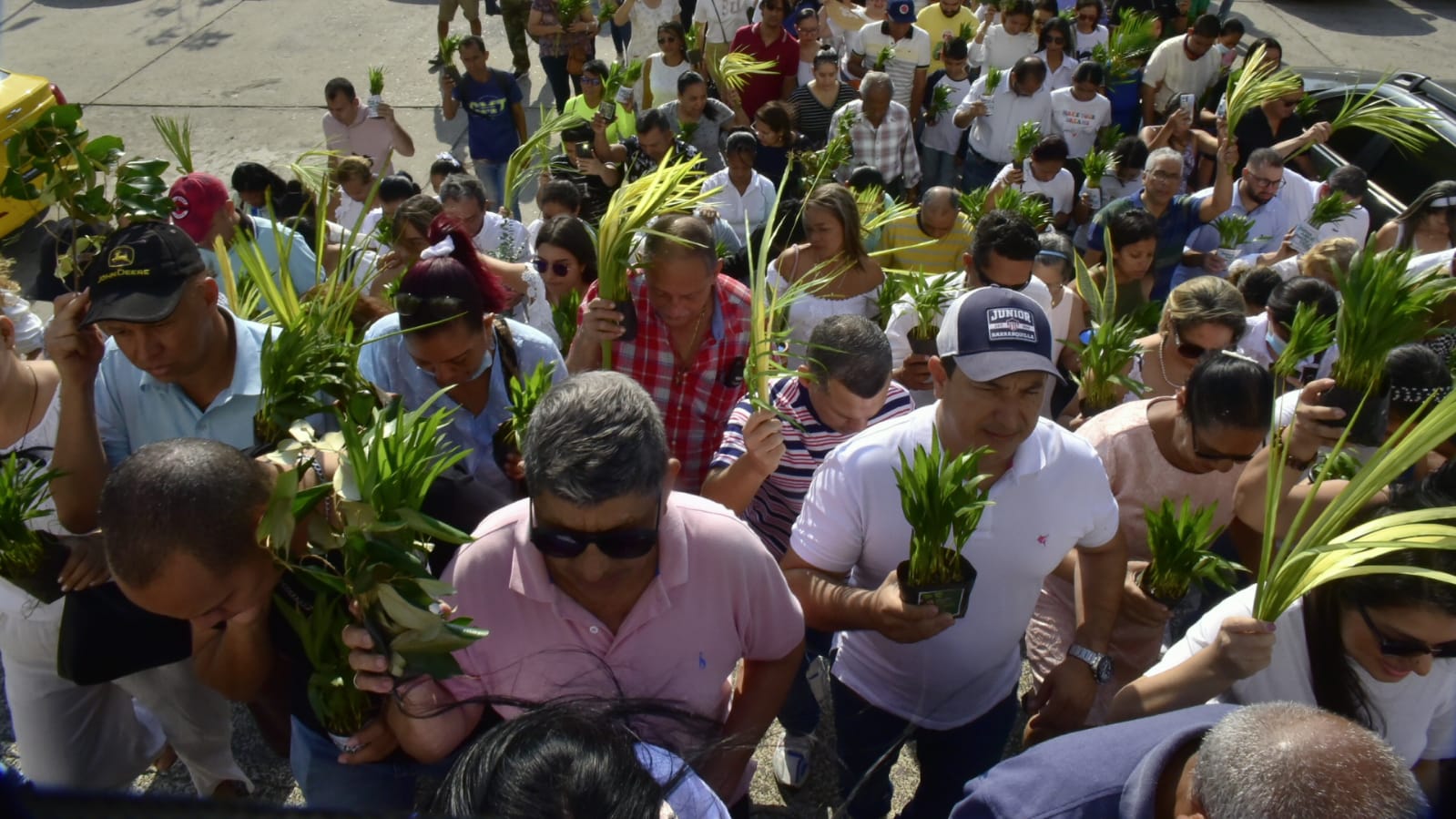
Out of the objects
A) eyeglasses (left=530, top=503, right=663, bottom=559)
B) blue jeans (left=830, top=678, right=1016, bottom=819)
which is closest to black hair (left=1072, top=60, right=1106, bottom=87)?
blue jeans (left=830, top=678, right=1016, bottom=819)

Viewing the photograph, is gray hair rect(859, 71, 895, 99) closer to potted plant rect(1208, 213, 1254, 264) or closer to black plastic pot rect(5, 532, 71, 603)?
potted plant rect(1208, 213, 1254, 264)

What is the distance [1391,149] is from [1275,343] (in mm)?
4112

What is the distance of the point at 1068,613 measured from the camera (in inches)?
133

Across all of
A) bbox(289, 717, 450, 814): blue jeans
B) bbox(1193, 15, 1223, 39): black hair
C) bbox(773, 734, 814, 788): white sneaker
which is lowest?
bbox(773, 734, 814, 788): white sneaker

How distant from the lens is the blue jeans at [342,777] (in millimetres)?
2662

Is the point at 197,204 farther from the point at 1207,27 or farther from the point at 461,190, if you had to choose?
the point at 1207,27

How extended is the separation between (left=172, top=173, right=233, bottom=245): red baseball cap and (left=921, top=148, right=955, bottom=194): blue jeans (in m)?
6.05

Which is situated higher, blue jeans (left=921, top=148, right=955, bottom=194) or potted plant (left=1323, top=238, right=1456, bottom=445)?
potted plant (left=1323, top=238, right=1456, bottom=445)

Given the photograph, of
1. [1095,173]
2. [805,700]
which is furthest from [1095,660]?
[1095,173]

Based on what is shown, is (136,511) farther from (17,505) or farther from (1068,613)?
(1068,613)

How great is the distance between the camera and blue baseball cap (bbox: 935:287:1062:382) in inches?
108

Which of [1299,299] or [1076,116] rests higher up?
[1299,299]

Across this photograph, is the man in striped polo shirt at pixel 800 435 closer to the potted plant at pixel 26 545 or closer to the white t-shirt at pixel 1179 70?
the potted plant at pixel 26 545

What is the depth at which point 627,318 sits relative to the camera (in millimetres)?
3924
